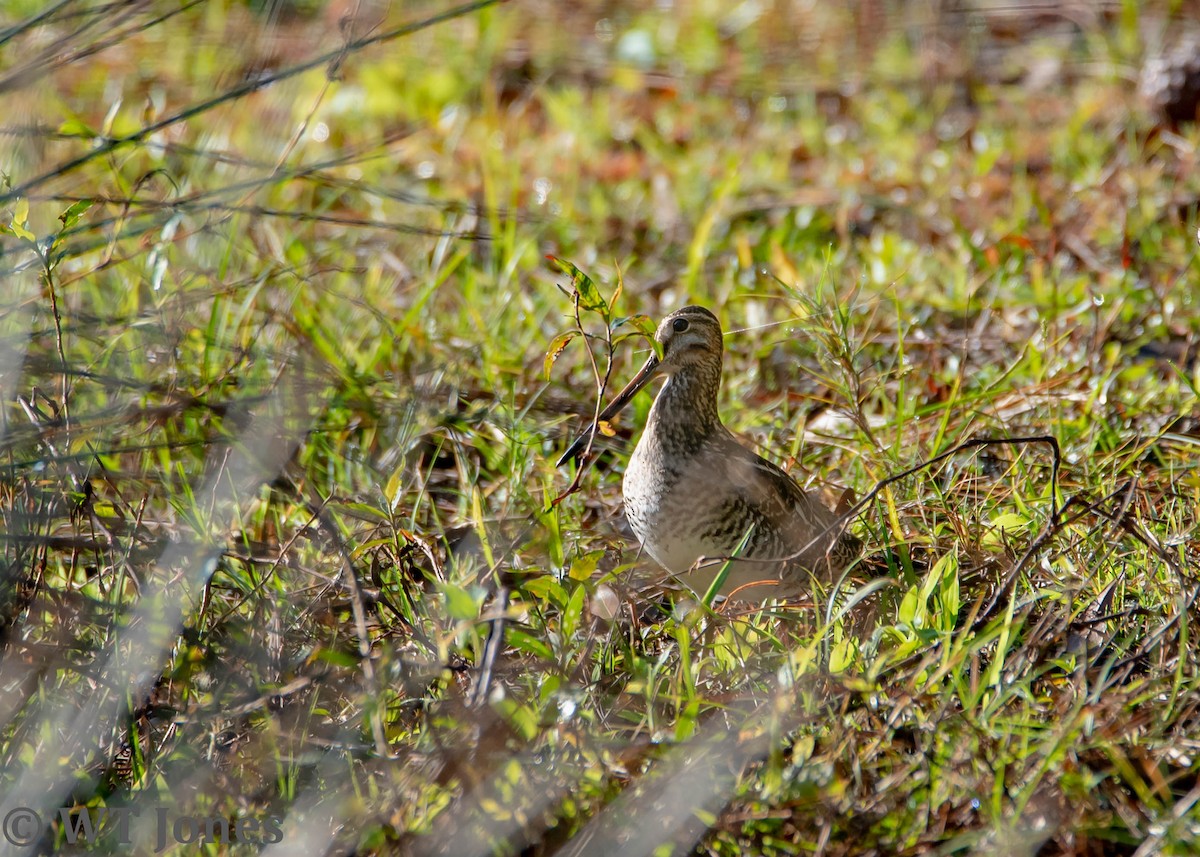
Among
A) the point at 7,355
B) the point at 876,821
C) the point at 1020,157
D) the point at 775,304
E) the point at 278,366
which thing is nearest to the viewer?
the point at 876,821

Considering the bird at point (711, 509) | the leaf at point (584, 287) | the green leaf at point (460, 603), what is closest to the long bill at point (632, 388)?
the bird at point (711, 509)

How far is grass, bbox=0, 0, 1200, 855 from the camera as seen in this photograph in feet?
8.54

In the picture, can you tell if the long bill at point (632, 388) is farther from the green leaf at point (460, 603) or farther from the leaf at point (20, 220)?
the leaf at point (20, 220)

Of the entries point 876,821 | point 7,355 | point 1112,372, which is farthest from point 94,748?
point 1112,372

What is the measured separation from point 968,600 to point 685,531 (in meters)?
0.76

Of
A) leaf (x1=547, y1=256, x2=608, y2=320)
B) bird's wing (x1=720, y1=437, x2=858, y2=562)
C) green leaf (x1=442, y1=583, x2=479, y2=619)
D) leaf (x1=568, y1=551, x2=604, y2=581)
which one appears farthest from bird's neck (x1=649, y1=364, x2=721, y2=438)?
green leaf (x1=442, y1=583, x2=479, y2=619)

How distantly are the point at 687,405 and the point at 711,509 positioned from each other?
38cm

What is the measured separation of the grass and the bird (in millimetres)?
141

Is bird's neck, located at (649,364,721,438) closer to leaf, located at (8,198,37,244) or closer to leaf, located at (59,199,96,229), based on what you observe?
leaf, located at (59,199,96,229)

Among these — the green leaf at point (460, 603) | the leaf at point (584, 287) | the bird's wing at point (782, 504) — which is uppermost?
the leaf at point (584, 287)

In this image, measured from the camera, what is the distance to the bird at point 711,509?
344cm

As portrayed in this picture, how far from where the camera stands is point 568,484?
3.97m

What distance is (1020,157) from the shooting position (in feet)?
19.5

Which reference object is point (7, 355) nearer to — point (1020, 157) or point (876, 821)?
point (876, 821)
